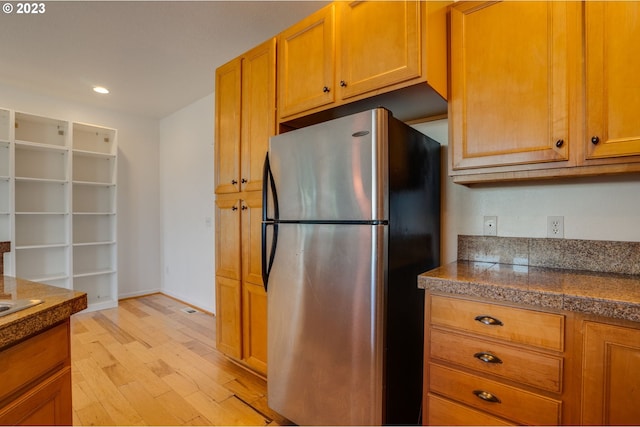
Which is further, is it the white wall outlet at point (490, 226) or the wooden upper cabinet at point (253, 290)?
the wooden upper cabinet at point (253, 290)

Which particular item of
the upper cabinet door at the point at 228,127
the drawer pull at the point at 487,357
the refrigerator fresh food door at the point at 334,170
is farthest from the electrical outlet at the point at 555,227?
the upper cabinet door at the point at 228,127

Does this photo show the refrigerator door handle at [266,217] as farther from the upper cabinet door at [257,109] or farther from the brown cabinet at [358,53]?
the brown cabinet at [358,53]

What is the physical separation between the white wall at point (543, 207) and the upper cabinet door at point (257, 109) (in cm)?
102

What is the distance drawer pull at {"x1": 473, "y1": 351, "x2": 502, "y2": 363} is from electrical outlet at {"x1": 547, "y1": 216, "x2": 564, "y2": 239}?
0.75 meters

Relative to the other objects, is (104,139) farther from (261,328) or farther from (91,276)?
(261,328)

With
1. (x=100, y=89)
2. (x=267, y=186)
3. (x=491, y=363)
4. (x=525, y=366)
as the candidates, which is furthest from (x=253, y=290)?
(x=100, y=89)

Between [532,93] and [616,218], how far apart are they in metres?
0.69

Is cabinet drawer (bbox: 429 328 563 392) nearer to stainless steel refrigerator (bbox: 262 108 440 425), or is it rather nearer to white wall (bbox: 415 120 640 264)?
stainless steel refrigerator (bbox: 262 108 440 425)

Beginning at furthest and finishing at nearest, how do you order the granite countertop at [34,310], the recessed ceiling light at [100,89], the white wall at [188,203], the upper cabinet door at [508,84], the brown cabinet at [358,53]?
A: the white wall at [188,203], the recessed ceiling light at [100,89], the brown cabinet at [358,53], the upper cabinet door at [508,84], the granite countertop at [34,310]

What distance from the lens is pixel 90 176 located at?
3.86 metres

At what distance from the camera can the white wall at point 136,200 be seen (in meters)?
4.13

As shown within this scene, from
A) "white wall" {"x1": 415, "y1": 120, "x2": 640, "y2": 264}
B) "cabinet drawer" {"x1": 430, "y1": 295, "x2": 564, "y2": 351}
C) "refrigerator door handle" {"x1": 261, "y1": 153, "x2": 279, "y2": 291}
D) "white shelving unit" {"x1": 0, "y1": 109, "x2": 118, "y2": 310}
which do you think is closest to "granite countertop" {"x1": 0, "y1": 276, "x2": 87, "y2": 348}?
"refrigerator door handle" {"x1": 261, "y1": 153, "x2": 279, "y2": 291}

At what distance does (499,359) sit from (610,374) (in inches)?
11.7

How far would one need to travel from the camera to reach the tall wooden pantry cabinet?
6.61 ft
